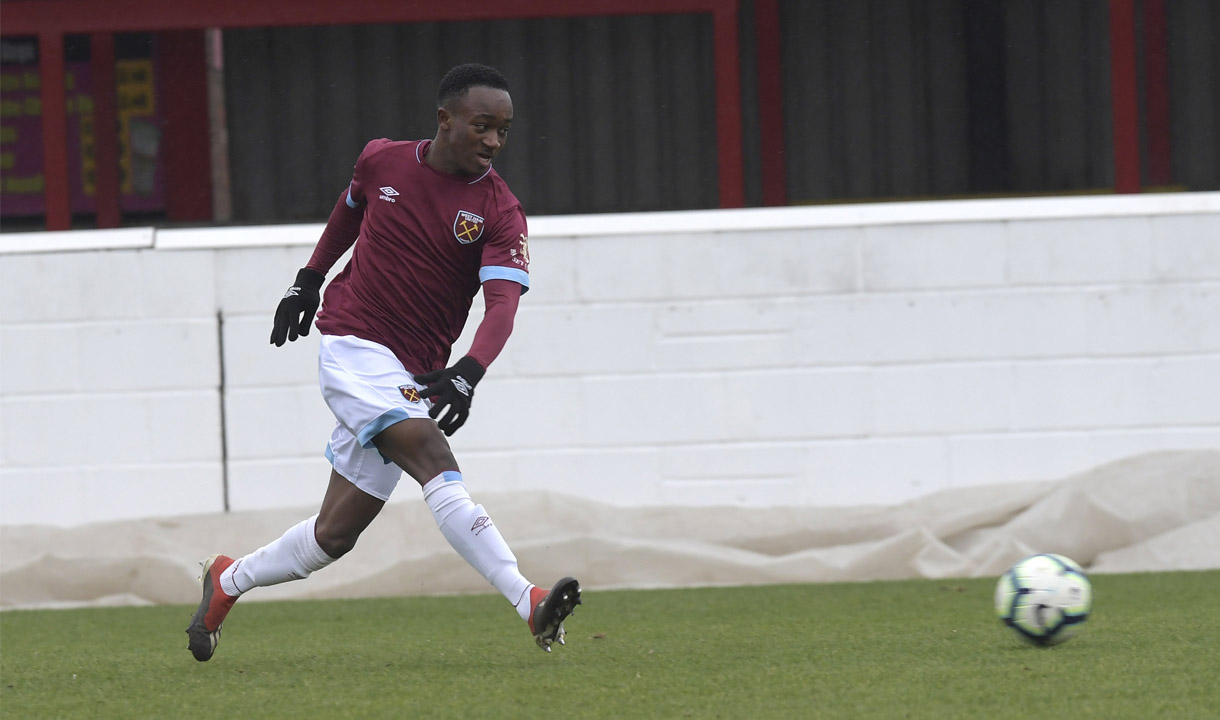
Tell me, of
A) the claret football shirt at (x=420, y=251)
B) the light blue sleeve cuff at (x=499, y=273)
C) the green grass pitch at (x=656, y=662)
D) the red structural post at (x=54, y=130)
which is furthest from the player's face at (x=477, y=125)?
the red structural post at (x=54, y=130)

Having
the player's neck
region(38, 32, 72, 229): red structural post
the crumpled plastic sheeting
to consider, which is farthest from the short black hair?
region(38, 32, 72, 229): red structural post

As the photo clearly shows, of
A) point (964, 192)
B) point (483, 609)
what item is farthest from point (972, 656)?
point (964, 192)

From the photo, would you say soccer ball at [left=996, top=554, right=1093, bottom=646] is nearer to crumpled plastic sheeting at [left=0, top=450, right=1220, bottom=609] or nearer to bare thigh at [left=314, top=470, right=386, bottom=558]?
bare thigh at [left=314, top=470, right=386, bottom=558]

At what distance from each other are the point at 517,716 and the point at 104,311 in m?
4.86

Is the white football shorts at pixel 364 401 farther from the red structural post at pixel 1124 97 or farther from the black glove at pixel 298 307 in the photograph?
the red structural post at pixel 1124 97

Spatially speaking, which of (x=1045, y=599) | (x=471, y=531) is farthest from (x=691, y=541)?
(x=471, y=531)

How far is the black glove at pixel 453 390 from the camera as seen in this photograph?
4492 mm

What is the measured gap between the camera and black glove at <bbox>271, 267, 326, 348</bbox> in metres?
5.23

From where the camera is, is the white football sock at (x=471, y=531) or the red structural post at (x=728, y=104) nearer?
the white football sock at (x=471, y=531)

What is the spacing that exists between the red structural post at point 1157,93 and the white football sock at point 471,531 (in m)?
7.30

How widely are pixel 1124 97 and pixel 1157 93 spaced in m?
2.09

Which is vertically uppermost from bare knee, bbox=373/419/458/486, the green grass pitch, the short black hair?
the short black hair

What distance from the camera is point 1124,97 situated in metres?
8.64

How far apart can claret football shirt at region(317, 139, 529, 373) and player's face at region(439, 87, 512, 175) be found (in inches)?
4.4
